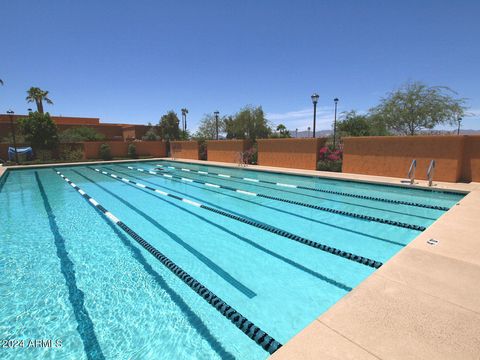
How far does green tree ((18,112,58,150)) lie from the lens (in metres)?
20.2

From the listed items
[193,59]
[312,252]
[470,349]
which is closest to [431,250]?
[312,252]

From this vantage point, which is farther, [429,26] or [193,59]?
[193,59]

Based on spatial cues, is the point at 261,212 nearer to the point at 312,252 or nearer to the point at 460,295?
the point at 312,252

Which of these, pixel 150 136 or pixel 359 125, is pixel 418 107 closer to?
pixel 359 125

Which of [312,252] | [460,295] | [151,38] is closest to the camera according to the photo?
[460,295]

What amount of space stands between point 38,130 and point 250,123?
74.0 ft

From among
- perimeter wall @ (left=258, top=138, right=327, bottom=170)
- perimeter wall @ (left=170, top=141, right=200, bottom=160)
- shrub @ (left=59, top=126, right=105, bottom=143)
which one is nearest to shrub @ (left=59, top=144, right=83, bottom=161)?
shrub @ (left=59, top=126, right=105, bottom=143)

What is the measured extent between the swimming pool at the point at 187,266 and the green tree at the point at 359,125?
48.2 ft

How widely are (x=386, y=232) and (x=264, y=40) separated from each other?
545 inches

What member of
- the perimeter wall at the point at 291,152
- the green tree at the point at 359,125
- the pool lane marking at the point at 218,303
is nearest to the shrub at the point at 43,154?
the perimeter wall at the point at 291,152

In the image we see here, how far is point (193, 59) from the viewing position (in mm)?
17203

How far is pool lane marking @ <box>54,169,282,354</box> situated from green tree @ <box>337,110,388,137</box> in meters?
21.7

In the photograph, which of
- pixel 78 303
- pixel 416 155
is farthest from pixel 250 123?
pixel 78 303

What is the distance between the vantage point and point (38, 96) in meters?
32.6
